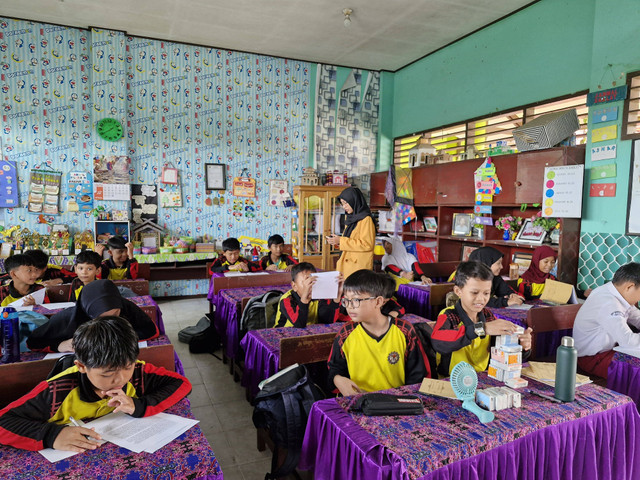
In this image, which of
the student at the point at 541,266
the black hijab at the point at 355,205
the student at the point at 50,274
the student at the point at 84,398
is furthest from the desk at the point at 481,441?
the black hijab at the point at 355,205

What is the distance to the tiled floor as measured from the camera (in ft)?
7.70

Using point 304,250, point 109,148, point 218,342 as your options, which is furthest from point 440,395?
point 109,148

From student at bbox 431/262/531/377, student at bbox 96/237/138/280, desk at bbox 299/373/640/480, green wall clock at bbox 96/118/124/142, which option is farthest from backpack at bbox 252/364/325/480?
green wall clock at bbox 96/118/124/142

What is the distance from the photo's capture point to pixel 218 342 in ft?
14.1

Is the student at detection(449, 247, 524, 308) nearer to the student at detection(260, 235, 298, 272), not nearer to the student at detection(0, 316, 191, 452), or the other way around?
the student at detection(260, 235, 298, 272)

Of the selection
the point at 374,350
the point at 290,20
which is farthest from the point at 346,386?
the point at 290,20

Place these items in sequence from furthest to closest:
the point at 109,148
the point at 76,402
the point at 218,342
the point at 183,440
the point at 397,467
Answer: the point at 109,148, the point at 218,342, the point at 76,402, the point at 183,440, the point at 397,467

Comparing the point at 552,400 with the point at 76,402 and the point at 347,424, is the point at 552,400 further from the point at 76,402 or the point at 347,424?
the point at 76,402

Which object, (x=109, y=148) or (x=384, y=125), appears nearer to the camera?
(x=109, y=148)

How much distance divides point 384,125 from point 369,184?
1.13 metres

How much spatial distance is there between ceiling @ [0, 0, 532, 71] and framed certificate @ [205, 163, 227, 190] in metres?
1.86

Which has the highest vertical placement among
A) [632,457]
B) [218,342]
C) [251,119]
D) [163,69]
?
[163,69]

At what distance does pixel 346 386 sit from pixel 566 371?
33.0 inches

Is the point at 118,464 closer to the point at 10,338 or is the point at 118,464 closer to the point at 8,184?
the point at 10,338
